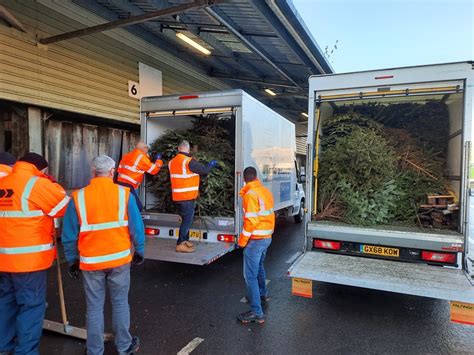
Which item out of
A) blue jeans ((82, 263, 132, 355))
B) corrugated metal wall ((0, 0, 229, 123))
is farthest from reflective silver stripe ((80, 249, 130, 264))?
corrugated metal wall ((0, 0, 229, 123))

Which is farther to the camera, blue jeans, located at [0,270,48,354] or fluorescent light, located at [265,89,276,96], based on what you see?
fluorescent light, located at [265,89,276,96]

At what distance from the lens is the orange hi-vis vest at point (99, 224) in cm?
284

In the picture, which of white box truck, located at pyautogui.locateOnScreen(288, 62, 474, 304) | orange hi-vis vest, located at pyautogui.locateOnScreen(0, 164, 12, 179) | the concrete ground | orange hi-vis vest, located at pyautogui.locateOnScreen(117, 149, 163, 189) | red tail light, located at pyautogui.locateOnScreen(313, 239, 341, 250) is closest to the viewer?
orange hi-vis vest, located at pyautogui.locateOnScreen(0, 164, 12, 179)

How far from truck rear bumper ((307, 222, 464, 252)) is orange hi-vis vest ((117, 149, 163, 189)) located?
105 inches

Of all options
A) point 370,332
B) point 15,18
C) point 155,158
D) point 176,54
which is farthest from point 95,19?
point 370,332

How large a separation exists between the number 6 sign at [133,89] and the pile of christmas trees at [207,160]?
2.65 meters

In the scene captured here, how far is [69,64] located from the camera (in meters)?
6.71

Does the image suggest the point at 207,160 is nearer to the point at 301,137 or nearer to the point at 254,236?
the point at 254,236

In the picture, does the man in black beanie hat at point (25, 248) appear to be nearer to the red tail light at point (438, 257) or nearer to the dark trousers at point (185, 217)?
the dark trousers at point (185, 217)

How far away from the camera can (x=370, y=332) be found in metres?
3.78

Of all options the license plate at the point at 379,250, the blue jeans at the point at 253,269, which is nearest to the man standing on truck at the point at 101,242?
the blue jeans at the point at 253,269

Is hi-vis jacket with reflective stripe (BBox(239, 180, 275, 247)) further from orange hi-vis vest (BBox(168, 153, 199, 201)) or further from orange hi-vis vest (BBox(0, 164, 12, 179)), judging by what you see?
orange hi-vis vest (BBox(0, 164, 12, 179))

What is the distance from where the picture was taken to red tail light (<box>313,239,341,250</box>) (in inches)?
180

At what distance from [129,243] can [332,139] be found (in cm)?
382
